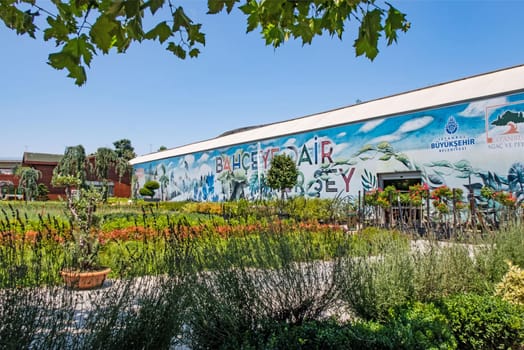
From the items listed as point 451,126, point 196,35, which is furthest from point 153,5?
point 451,126

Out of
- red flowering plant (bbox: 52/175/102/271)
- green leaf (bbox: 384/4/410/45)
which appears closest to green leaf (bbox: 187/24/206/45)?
green leaf (bbox: 384/4/410/45)

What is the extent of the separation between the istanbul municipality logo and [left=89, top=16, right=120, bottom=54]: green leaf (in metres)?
12.2

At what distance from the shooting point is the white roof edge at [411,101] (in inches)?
429

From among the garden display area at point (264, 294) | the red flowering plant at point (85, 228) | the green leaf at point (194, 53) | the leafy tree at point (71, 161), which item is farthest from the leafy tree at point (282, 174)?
the leafy tree at point (71, 161)

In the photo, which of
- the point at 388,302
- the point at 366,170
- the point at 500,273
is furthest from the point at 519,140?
the point at 388,302

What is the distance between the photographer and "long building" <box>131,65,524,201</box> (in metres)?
10.6

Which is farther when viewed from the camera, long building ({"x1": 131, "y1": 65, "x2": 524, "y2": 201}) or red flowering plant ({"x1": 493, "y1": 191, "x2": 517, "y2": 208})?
long building ({"x1": 131, "y1": 65, "x2": 524, "y2": 201})

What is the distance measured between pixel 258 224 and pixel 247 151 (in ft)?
55.0

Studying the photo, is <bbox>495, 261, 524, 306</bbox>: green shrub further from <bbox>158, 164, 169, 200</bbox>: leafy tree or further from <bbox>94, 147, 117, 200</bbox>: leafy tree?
<bbox>94, 147, 117, 200</bbox>: leafy tree

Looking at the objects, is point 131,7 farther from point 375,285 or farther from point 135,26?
point 375,285

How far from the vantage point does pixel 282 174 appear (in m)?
16.2

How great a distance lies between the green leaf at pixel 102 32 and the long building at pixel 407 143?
479cm

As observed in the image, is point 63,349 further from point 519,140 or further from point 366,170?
point 366,170

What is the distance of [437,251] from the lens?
407cm
